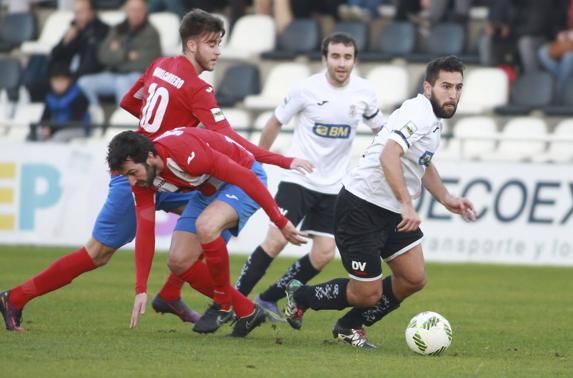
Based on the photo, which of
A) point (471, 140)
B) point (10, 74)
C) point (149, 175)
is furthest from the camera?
point (10, 74)

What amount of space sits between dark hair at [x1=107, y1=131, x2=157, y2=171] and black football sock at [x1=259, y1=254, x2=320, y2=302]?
2.73 meters

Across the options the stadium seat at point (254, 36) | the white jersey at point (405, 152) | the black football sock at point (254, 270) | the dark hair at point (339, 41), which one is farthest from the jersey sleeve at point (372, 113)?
the stadium seat at point (254, 36)

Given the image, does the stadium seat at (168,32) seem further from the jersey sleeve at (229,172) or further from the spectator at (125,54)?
the jersey sleeve at (229,172)

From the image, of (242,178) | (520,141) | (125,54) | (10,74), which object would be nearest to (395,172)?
(242,178)

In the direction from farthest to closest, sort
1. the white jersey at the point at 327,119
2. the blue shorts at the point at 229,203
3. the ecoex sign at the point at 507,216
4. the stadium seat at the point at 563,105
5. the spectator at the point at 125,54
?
the spectator at the point at 125,54 → the stadium seat at the point at 563,105 → the ecoex sign at the point at 507,216 → the white jersey at the point at 327,119 → the blue shorts at the point at 229,203

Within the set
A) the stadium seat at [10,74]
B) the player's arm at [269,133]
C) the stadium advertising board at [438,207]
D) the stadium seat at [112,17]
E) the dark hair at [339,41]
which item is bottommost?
the stadium advertising board at [438,207]

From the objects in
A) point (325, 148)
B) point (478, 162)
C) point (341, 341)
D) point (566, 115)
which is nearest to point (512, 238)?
point (478, 162)

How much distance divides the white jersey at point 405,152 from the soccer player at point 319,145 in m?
2.00

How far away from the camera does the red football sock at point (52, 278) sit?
1034 centimetres

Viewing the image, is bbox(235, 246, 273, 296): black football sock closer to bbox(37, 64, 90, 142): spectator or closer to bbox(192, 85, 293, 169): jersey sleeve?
bbox(192, 85, 293, 169): jersey sleeve

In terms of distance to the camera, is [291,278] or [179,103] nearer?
[179,103]

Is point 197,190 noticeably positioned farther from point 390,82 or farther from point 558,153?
point 390,82

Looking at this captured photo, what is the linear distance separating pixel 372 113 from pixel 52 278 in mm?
3246

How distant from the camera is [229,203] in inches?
395
